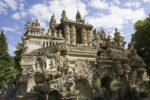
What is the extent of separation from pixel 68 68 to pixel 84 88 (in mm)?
2850

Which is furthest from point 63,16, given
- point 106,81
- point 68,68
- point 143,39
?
point 106,81

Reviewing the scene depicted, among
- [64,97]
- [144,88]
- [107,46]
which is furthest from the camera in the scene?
[107,46]

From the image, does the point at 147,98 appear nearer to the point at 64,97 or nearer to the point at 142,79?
the point at 142,79

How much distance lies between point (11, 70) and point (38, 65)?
11.6 m

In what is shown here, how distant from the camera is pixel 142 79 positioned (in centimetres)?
3403

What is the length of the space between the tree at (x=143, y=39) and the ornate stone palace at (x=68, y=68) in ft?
11.3

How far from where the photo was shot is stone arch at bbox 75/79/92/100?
102 ft

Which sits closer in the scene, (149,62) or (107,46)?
(107,46)

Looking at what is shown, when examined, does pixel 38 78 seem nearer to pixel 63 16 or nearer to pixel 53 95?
pixel 53 95

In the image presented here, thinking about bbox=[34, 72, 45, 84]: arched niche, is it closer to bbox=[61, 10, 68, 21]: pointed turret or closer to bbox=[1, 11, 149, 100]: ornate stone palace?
bbox=[1, 11, 149, 100]: ornate stone palace

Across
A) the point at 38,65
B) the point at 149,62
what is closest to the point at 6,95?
the point at 38,65

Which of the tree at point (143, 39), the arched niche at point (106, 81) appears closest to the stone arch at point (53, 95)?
the arched niche at point (106, 81)

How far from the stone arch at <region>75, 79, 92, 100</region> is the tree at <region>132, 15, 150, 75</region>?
13.1m

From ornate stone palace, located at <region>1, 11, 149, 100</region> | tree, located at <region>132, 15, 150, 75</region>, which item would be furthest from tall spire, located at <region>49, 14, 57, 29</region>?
tree, located at <region>132, 15, 150, 75</region>
